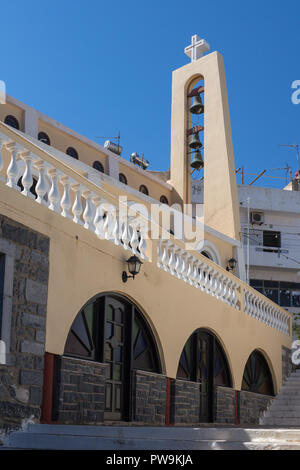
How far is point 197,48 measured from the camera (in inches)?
771

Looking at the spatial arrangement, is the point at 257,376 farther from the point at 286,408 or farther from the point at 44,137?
the point at 44,137

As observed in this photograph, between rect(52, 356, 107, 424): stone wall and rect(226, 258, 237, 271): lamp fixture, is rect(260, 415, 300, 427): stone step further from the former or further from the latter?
rect(52, 356, 107, 424): stone wall

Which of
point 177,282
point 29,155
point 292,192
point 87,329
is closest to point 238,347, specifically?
point 177,282

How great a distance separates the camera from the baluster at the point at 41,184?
753 cm

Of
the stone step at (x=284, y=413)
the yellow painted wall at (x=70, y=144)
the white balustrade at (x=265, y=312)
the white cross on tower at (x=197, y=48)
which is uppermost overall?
the white cross on tower at (x=197, y=48)

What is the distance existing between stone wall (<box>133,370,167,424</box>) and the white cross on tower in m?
12.1

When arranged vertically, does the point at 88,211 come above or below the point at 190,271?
above

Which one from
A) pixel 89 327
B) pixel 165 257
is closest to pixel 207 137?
pixel 165 257

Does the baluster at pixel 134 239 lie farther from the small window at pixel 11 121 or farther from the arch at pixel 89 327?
the small window at pixel 11 121

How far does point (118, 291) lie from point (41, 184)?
224cm

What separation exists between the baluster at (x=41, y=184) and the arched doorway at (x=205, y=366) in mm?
4774

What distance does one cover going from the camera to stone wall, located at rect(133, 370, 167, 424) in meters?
9.41

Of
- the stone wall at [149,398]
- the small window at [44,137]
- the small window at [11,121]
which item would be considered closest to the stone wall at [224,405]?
the stone wall at [149,398]

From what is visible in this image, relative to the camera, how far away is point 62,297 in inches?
306
